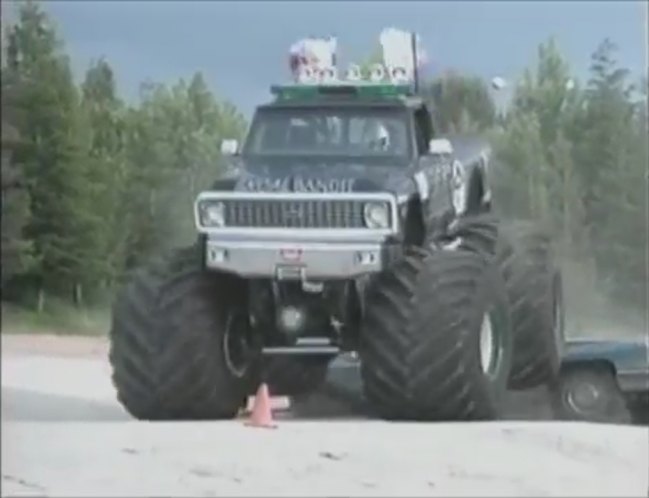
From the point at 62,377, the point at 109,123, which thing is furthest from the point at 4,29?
the point at 109,123

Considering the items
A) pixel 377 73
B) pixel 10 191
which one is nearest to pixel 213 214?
pixel 377 73

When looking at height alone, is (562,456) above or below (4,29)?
below

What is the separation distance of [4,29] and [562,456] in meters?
3.83

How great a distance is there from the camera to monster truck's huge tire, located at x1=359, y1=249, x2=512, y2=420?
12.7 m

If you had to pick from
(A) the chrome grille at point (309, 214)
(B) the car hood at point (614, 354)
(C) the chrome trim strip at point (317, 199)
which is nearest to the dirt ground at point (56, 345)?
(C) the chrome trim strip at point (317, 199)

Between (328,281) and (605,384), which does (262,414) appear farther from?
(605,384)

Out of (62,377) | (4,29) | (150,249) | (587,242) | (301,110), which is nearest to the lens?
(4,29)

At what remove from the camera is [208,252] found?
42.1 feet

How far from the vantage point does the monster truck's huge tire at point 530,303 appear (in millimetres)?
14711

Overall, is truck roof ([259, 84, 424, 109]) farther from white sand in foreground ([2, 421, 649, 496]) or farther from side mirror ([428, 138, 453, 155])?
white sand in foreground ([2, 421, 649, 496])

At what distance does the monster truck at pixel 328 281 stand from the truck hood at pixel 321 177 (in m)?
0.01

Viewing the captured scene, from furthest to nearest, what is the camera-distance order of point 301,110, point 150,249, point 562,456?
point 150,249, point 301,110, point 562,456

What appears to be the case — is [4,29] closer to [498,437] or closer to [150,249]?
[498,437]

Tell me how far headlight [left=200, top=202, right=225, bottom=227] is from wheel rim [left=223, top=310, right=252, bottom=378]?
807 mm
